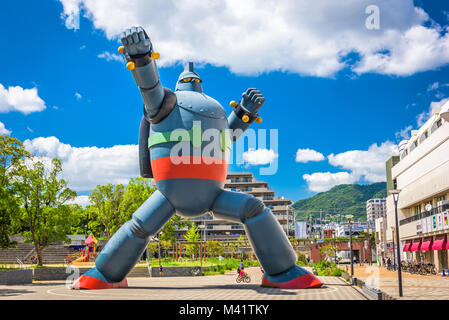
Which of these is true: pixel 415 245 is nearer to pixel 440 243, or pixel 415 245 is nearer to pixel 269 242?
pixel 440 243

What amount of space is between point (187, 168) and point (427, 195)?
27.5 m

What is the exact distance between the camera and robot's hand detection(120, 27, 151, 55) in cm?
1048

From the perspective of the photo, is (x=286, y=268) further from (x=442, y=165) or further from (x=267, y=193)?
(x=267, y=193)

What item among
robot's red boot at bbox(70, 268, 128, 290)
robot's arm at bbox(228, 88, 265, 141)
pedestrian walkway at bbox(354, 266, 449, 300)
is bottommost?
pedestrian walkway at bbox(354, 266, 449, 300)

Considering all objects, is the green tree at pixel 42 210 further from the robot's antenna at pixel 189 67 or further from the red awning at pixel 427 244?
the red awning at pixel 427 244

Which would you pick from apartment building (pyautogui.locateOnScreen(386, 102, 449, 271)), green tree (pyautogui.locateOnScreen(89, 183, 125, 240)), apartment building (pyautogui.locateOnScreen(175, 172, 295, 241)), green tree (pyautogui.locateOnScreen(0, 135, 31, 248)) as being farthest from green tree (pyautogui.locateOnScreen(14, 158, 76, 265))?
apartment building (pyautogui.locateOnScreen(175, 172, 295, 241))

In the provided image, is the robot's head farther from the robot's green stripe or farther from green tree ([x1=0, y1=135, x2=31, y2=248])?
green tree ([x1=0, y1=135, x2=31, y2=248])

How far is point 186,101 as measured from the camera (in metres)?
12.9

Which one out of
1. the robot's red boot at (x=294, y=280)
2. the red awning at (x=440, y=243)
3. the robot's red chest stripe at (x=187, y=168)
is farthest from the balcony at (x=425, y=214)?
the robot's red chest stripe at (x=187, y=168)

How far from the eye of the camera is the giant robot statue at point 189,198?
491 inches

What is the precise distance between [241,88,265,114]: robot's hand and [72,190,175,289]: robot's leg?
12.6ft

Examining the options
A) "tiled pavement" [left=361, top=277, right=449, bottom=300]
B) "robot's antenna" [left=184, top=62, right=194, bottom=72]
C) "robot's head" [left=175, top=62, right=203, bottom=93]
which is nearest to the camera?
"robot's head" [left=175, top=62, right=203, bottom=93]

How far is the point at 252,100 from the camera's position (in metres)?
13.8

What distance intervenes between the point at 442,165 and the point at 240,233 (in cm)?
4477
